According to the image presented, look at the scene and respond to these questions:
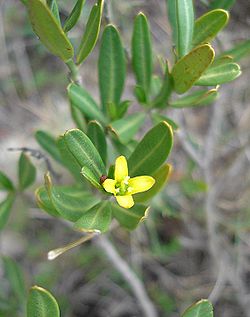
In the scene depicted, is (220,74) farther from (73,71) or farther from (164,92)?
(73,71)

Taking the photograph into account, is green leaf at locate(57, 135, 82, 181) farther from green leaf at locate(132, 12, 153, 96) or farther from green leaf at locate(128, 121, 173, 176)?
green leaf at locate(132, 12, 153, 96)

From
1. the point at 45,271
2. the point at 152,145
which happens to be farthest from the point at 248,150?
the point at 152,145

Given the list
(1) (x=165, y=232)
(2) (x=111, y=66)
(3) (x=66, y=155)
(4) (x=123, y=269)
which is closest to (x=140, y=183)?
(3) (x=66, y=155)

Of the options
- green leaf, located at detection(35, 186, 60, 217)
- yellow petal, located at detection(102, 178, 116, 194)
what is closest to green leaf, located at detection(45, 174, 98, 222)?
green leaf, located at detection(35, 186, 60, 217)

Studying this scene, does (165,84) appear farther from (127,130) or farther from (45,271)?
(45,271)

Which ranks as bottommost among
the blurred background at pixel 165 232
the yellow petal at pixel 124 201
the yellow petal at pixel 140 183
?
the blurred background at pixel 165 232

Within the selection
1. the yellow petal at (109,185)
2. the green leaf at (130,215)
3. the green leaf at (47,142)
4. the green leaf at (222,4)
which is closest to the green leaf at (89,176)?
the yellow petal at (109,185)

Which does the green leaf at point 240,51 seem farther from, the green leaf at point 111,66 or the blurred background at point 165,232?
the blurred background at point 165,232
